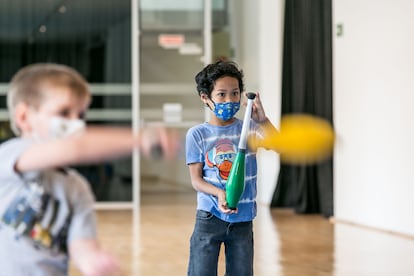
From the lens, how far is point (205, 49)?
11.0m

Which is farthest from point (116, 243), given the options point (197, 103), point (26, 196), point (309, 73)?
point (26, 196)

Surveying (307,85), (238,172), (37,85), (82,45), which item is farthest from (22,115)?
(82,45)

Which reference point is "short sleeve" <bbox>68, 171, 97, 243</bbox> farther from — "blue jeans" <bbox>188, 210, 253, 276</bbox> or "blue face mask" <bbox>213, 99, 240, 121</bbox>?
"blue face mask" <bbox>213, 99, 240, 121</bbox>

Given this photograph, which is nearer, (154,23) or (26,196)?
(26,196)

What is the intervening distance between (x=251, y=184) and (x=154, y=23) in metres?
7.82

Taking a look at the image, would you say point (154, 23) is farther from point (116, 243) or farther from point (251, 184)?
point (251, 184)

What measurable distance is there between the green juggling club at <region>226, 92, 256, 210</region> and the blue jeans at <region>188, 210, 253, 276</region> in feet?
0.50

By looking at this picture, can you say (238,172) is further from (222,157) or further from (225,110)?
(225,110)

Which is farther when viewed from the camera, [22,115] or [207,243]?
[207,243]

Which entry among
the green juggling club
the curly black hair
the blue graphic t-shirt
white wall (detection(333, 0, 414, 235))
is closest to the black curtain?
white wall (detection(333, 0, 414, 235))

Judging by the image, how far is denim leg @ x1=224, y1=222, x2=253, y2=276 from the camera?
3.25m

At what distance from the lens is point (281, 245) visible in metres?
6.85

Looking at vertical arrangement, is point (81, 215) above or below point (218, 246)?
above

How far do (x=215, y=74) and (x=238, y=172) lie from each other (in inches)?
19.8
